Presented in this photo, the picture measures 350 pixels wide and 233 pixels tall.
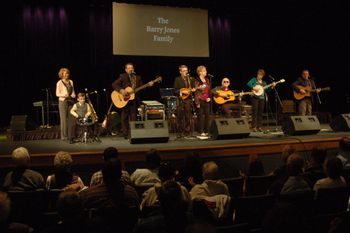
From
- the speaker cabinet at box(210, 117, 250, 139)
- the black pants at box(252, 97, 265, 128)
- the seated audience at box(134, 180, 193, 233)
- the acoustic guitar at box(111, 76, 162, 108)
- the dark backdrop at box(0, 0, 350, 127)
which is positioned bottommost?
the seated audience at box(134, 180, 193, 233)

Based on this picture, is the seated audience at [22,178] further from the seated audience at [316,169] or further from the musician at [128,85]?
the musician at [128,85]

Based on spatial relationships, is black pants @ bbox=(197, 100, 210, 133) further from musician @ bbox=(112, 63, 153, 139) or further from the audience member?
the audience member

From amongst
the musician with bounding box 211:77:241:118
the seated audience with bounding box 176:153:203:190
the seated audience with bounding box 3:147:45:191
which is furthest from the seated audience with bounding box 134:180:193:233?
the musician with bounding box 211:77:241:118

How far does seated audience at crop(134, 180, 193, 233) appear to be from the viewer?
3.07m

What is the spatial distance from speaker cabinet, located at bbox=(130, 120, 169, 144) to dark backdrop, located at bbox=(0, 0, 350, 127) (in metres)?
4.18

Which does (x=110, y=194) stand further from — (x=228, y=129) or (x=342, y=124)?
(x=342, y=124)

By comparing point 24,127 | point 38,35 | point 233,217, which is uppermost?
point 38,35

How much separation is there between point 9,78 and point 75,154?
7084 mm

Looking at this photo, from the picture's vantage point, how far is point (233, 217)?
12.8 feet

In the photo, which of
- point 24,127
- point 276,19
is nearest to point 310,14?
point 276,19

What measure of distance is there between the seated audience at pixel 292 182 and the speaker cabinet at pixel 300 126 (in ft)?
16.7

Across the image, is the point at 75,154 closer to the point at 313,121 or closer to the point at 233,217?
the point at 233,217

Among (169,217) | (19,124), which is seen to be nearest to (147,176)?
(169,217)

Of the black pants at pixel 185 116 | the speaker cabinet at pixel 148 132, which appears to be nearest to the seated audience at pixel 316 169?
the speaker cabinet at pixel 148 132
